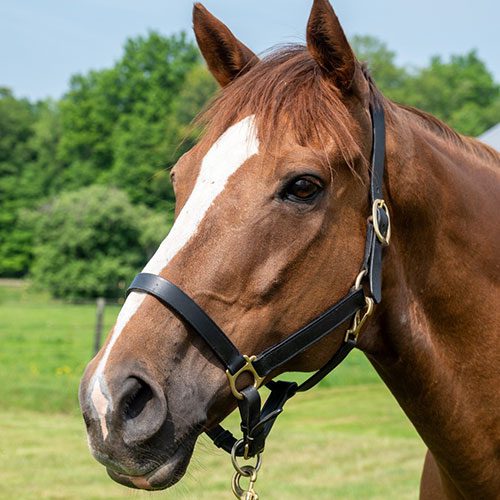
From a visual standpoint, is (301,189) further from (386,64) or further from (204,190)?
(386,64)

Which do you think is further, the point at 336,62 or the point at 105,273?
the point at 105,273

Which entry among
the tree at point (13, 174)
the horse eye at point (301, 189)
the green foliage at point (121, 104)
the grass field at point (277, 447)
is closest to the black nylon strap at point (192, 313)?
the grass field at point (277, 447)

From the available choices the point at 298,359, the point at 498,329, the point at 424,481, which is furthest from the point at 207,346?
the point at 424,481

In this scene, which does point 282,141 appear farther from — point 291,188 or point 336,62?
point 336,62

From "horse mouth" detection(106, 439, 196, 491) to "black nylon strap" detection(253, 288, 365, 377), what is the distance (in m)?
0.31

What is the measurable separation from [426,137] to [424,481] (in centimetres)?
132

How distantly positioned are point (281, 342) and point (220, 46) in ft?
3.43

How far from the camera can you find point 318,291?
6.66 ft

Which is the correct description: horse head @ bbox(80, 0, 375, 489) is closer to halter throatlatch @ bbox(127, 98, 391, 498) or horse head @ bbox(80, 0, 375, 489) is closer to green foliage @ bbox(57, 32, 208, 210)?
halter throatlatch @ bbox(127, 98, 391, 498)

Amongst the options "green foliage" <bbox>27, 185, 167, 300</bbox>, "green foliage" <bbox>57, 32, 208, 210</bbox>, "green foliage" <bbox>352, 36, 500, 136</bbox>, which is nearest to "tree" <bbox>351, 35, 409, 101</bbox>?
"green foliage" <bbox>352, 36, 500, 136</bbox>

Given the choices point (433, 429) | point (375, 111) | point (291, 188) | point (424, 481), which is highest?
point (375, 111)

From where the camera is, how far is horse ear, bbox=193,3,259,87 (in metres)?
2.39

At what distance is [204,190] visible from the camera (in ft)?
6.46

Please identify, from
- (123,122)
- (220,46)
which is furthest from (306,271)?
(123,122)
